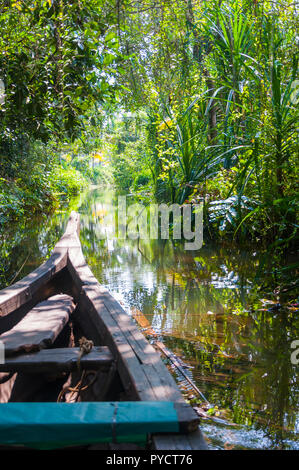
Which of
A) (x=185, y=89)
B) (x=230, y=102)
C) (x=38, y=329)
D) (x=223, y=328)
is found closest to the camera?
(x=38, y=329)

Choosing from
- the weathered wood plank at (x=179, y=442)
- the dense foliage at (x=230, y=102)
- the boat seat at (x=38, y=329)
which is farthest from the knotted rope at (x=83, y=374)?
the dense foliage at (x=230, y=102)

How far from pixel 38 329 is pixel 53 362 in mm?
345

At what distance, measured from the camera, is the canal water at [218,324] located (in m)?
1.81

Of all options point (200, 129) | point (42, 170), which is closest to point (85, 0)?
point (200, 129)

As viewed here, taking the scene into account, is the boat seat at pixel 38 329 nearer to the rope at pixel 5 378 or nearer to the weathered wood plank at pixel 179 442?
the rope at pixel 5 378

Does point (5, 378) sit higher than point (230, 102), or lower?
lower

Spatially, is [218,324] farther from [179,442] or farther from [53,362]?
[179,442]

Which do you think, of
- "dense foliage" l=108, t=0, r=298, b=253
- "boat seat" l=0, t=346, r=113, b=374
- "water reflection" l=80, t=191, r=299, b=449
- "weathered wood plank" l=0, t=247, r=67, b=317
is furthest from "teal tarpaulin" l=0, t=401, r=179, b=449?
"dense foliage" l=108, t=0, r=298, b=253

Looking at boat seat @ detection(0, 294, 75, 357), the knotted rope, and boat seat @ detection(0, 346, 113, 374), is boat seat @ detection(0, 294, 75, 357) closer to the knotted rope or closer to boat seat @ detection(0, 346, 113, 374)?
boat seat @ detection(0, 346, 113, 374)

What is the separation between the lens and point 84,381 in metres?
1.91

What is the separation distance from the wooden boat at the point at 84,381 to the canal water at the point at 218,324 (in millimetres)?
467

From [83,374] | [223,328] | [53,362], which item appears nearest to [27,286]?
[83,374]
